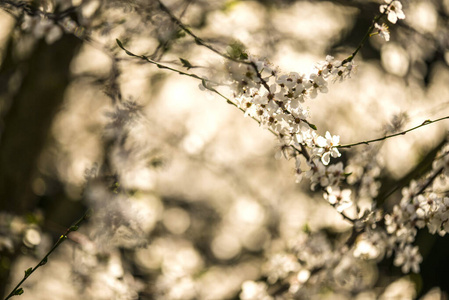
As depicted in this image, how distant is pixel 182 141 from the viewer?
4637mm

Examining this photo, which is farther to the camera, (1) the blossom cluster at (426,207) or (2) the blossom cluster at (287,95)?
(1) the blossom cluster at (426,207)

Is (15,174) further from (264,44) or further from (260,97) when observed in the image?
(260,97)

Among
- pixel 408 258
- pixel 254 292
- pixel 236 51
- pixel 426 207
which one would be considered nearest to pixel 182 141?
pixel 254 292

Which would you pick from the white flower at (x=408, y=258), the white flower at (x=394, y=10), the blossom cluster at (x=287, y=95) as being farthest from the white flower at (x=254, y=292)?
the white flower at (x=394, y=10)

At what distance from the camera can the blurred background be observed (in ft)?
8.91

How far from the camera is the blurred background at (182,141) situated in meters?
2.72

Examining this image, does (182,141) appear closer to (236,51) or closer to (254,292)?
(254,292)

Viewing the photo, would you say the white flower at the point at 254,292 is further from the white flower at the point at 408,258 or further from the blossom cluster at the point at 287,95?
the blossom cluster at the point at 287,95

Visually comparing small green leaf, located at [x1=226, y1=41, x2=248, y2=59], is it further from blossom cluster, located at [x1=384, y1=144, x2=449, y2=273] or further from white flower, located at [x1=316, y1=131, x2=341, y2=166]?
blossom cluster, located at [x1=384, y1=144, x2=449, y2=273]

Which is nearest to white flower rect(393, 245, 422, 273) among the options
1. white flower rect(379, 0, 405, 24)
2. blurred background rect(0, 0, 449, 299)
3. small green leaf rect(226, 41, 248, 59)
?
blurred background rect(0, 0, 449, 299)

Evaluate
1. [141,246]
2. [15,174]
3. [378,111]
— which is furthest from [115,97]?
[378,111]

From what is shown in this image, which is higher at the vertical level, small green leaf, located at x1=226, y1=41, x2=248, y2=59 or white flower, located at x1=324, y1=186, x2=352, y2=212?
small green leaf, located at x1=226, y1=41, x2=248, y2=59

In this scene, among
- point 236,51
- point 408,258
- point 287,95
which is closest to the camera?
point 236,51

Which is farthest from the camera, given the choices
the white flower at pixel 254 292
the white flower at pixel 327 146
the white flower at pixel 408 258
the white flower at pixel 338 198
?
the white flower at pixel 254 292
